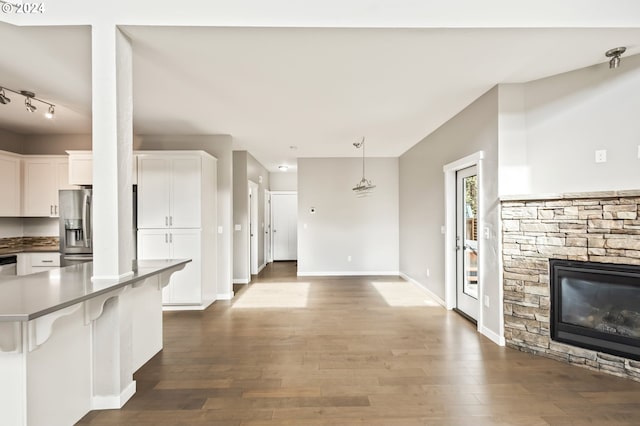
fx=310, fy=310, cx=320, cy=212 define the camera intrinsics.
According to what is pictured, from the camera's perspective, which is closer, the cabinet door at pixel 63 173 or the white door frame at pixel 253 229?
the cabinet door at pixel 63 173

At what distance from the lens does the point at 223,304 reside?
187 inches

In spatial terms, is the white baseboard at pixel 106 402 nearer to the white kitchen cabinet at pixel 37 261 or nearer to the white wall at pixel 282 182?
the white kitchen cabinet at pixel 37 261

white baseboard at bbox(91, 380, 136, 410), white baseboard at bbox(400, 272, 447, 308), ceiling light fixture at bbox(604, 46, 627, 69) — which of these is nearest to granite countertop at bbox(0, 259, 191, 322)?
white baseboard at bbox(91, 380, 136, 410)

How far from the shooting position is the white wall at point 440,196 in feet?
10.8

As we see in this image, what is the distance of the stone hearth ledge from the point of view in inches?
98.9

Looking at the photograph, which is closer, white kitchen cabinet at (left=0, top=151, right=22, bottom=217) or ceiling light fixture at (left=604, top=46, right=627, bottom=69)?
ceiling light fixture at (left=604, top=46, right=627, bottom=69)

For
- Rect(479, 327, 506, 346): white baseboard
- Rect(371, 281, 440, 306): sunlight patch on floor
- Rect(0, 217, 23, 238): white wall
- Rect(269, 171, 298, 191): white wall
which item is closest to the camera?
Rect(479, 327, 506, 346): white baseboard

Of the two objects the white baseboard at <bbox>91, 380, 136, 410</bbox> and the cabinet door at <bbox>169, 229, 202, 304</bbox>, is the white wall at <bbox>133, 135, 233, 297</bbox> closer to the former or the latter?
the cabinet door at <bbox>169, 229, 202, 304</bbox>

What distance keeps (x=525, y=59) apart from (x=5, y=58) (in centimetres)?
438

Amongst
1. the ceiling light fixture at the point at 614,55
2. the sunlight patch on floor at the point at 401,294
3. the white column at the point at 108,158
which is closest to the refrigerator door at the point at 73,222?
the white column at the point at 108,158

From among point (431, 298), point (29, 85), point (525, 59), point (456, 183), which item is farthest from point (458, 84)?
point (29, 85)

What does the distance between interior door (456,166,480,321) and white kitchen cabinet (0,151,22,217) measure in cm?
645

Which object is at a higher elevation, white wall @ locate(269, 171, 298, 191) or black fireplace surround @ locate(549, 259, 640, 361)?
white wall @ locate(269, 171, 298, 191)

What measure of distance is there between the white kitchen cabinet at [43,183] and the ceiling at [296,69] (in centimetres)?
59
